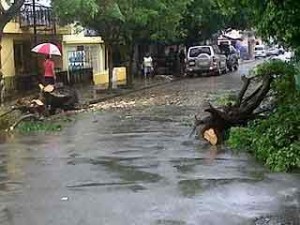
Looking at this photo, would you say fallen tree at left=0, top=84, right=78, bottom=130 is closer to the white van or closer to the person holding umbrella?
the person holding umbrella

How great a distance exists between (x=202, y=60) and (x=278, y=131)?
31.2 metres

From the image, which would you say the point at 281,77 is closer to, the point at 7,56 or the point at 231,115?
the point at 231,115

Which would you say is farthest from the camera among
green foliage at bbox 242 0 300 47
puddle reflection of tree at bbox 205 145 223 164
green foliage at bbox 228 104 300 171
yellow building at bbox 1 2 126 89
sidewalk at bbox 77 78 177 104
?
yellow building at bbox 1 2 126 89

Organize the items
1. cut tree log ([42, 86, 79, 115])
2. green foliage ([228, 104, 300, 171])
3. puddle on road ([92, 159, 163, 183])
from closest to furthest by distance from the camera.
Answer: puddle on road ([92, 159, 163, 183])
green foliage ([228, 104, 300, 171])
cut tree log ([42, 86, 79, 115])

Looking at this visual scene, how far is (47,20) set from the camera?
31.7m

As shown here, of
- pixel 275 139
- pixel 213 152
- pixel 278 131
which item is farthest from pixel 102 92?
pixel 275 139

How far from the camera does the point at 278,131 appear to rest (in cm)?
1252

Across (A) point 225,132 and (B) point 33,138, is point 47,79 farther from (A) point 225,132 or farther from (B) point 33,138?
(A) point 225,132

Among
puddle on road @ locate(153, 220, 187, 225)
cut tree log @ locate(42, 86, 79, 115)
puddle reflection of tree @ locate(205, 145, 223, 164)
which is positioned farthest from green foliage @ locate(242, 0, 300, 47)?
cut tree log @ locate(42, 86, 79, 115)

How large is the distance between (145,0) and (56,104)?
31.2ft

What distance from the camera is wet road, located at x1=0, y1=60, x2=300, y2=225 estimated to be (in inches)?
324

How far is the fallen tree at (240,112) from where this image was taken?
14672mm

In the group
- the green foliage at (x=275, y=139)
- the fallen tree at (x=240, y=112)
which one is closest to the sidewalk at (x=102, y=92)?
the fallen tree at (x=240, y=112)

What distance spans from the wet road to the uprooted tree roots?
34 cm
